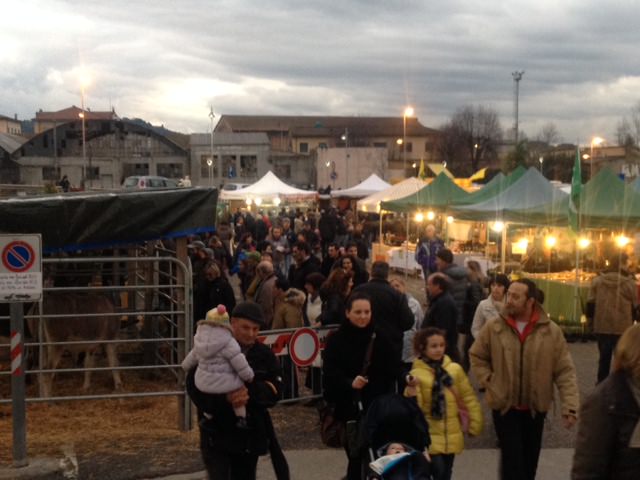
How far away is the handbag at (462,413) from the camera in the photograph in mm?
5465

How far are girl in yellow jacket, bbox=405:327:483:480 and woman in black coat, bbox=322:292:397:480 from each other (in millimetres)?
354

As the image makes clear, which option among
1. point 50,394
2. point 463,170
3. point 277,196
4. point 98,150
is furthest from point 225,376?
point 463,170

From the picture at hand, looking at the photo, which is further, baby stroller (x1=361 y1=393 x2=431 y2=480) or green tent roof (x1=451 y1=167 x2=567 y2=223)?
green tent roof (x1=451 y1=167 x2=567 y2=223)

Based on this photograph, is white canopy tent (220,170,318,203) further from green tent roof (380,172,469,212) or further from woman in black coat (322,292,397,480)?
woman in black coat (322,292,397,480)

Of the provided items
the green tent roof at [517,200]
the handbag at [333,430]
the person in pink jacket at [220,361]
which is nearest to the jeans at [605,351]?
the handbag at [333,430]

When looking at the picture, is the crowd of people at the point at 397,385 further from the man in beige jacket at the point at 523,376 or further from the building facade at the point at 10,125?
the building facade at the point at 10,125

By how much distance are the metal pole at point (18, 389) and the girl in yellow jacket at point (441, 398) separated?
364 centimetres

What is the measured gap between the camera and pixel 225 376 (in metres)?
4.92

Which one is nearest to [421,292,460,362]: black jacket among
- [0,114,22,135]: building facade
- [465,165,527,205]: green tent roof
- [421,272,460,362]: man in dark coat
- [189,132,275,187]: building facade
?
[421,272,460,362]: man in dark coat

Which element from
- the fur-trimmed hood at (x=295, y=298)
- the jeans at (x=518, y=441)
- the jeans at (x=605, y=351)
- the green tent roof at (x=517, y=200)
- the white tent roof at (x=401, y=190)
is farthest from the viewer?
the white tent roof at (x=401, y=190)

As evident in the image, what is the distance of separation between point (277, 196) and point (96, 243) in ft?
79.8

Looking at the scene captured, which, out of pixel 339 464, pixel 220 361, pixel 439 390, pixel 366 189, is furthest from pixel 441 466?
pixel 366 189

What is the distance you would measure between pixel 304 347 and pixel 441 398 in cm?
346

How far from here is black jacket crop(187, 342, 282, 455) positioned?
498 cm
